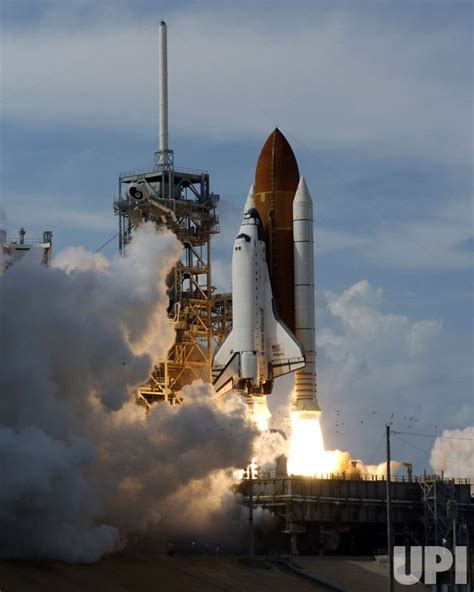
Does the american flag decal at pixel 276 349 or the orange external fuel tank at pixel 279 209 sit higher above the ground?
Result: the orange external fuel tank at pixel 279 209

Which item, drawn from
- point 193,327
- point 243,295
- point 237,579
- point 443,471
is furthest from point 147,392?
point 237,579

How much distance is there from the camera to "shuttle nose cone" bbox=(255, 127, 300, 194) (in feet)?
312

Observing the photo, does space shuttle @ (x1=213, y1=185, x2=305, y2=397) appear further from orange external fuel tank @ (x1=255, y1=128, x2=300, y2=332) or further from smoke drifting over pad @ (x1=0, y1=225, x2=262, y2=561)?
smoke drifting over pad @ (x1=0, y1=225, x2=262, y2=561)

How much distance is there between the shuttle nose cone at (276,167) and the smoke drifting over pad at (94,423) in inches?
559

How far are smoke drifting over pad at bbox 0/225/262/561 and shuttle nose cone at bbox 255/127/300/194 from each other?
46.5 ft

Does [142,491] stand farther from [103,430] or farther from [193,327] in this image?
[193,327]

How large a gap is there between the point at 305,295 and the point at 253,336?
16.9ft

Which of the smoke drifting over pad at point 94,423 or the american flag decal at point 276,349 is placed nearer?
the smoke drifting over pad at point 94,423

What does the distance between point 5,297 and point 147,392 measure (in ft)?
102

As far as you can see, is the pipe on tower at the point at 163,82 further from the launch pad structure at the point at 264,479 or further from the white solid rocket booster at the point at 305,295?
the white solid rocket booster at the point at 305,295

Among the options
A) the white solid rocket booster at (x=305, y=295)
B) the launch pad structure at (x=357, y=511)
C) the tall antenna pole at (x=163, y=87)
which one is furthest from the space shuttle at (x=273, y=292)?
the tall antenna pole at (x=163, y=87)

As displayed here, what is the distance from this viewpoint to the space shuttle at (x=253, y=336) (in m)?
91.2

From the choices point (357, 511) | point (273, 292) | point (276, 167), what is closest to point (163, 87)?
point (276, 167)

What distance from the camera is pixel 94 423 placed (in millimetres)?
75000
